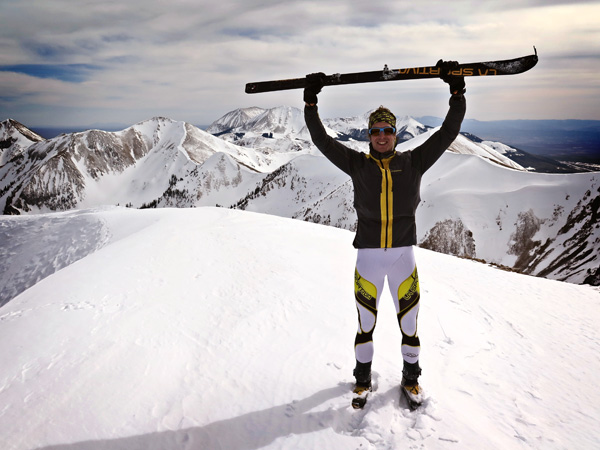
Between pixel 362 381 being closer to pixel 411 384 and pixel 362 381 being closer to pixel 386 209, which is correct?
pixel 411 384

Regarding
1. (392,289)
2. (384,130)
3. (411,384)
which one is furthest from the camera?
(392,289)

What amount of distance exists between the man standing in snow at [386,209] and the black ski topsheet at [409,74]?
0.16 metres

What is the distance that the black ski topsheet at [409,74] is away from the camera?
4.51 meters

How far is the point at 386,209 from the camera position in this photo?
4574 millimetres

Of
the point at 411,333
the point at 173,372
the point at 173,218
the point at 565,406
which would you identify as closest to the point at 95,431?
the point at 173,372

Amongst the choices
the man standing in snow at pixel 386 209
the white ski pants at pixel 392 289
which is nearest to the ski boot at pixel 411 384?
the man standing in snow at pixel 386 209

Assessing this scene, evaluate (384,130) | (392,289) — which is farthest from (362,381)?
(384,130)

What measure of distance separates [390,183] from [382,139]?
0.66 metres

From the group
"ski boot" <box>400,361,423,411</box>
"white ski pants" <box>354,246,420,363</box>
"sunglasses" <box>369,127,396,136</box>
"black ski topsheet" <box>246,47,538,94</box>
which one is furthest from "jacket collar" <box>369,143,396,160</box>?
"ski boot" <box>400,361,423,411</box>

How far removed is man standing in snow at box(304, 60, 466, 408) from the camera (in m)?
4.57

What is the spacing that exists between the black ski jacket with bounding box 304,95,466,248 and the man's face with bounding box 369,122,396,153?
0.29 ft

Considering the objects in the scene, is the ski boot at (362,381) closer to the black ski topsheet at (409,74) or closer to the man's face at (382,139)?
the man's face at (382,139)

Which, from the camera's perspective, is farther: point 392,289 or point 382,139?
point 392,289

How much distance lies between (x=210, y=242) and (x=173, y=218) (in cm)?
649
